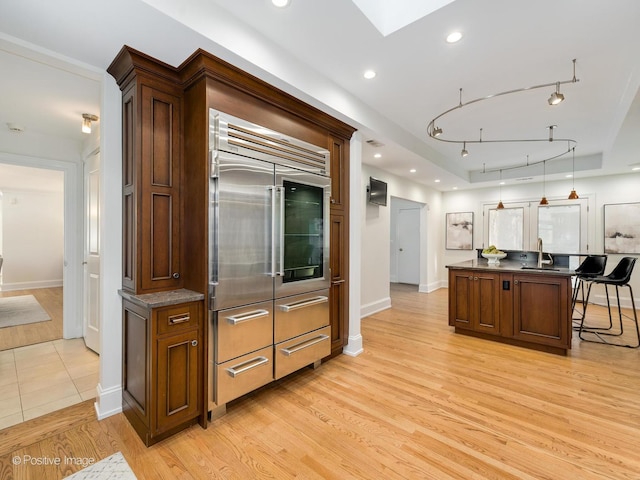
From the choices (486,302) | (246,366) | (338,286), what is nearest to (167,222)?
(246,366)

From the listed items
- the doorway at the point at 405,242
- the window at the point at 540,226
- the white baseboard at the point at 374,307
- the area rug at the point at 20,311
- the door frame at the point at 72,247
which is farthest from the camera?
the doorway at the point at 405,242

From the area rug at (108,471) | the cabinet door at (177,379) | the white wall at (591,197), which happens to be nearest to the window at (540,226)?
the white wall at (591,197)

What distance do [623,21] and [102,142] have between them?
12.6 ft

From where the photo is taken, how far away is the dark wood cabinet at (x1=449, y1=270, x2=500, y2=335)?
3803 mm

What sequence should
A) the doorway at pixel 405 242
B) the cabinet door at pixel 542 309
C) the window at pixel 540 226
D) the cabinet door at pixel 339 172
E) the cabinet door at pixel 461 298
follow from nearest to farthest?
Result: the cabinet door at pixel 339 172
the cabinet door at pixel 542 309
the cabinet door at pixel 461 298
the window at pixel 540 226
the doorway at pixel 405 242

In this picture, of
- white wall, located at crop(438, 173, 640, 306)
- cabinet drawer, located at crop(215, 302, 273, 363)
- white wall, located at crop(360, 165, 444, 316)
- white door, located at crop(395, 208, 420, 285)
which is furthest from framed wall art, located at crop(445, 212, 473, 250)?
cabinet drawer, located at crop(215, 302, 273, 363)

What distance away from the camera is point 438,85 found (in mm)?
3008

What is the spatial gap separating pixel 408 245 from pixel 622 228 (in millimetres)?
4183

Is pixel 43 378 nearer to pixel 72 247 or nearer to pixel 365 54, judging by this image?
pixel 72 247

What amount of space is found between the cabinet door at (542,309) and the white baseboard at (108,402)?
165 inches

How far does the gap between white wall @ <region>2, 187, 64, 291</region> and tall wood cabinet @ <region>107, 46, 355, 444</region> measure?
815 centimetres

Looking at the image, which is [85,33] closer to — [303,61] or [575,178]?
[303,61]

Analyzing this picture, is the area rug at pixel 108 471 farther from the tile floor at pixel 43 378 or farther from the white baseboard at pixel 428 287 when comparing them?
the white baseboard at pixel 428 287

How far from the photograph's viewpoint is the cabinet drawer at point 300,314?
2518 millimetres
